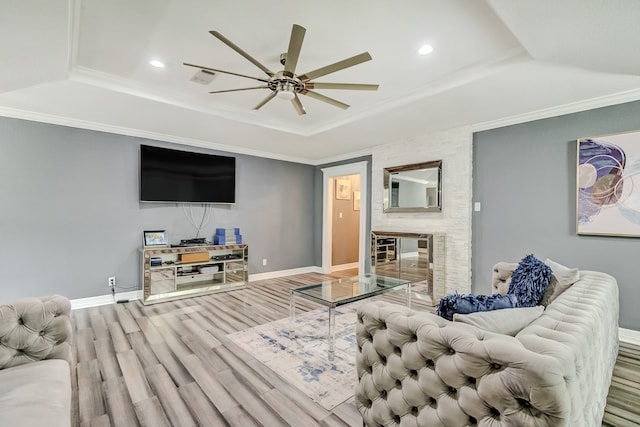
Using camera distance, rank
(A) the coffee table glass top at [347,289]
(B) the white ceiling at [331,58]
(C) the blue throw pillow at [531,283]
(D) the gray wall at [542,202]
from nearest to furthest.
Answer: (C) the blue throw pillow at [531,283] → (B) the white ceiling at [331,58] → (A) the coffee table glass top at [347,289] → (D) the gray wall at [542,202]

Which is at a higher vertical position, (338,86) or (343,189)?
(338,86)

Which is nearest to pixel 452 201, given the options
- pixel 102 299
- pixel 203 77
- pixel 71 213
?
pixel 203 77

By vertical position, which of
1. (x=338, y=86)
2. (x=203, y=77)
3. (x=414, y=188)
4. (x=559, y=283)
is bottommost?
(x=559, y=283)

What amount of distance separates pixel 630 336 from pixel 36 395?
473 centimetres

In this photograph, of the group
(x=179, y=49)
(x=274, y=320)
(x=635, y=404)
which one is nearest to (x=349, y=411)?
A: (x=274, y=320)

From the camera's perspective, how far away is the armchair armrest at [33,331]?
1501 mm

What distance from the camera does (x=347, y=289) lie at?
319 centimetres

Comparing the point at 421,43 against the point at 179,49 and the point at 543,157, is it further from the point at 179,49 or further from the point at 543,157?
the point at 543,157

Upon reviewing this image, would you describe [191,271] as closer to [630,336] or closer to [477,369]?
[477,369]

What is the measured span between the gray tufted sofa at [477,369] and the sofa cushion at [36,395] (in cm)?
136

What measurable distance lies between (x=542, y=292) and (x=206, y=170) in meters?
4.75

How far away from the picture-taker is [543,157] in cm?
346

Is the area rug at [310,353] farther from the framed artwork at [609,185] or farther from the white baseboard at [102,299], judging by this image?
the framed artwork at [609,185]

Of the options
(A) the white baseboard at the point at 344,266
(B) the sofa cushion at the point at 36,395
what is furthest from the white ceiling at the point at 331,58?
(A) the white baseboard at the point at 344,266
